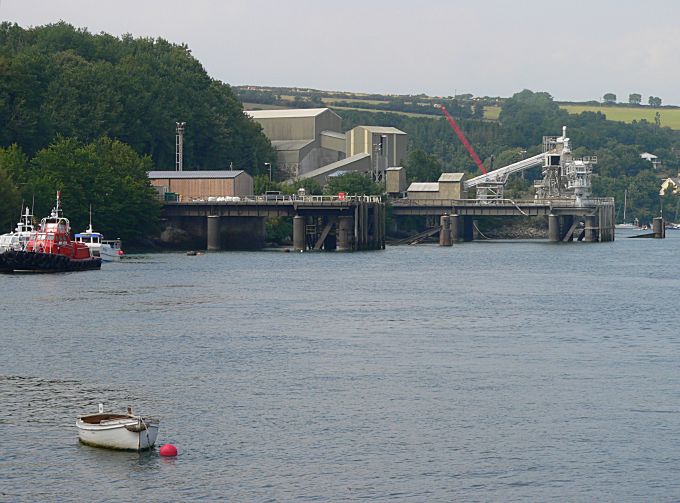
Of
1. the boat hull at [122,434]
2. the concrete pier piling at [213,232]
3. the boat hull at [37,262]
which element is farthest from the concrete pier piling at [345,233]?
the boat hull at [122,434]

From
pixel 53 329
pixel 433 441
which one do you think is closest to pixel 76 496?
pixel 433 441

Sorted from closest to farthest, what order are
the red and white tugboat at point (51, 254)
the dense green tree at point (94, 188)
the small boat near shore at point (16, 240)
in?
the red and white tugboat at point (51, 254) → the small boat near shore at point (16, 240) → the dense green tree at point (94, 188)

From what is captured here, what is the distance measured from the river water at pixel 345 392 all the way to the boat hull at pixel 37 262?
52.7 feet

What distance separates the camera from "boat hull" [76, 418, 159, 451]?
5112cm

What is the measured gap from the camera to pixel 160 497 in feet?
151

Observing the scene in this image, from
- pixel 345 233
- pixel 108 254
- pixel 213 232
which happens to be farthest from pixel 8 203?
pixel 345 233

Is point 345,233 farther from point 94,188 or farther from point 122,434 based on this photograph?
point 122,434

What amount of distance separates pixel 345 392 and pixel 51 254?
80596 millimetres

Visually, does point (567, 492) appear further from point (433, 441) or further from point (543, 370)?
point (543, 370)

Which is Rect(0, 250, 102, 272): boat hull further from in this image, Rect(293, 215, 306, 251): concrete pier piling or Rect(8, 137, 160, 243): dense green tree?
Rect(293, 215, 306, 251): concrete pier piling

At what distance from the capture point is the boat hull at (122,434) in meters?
51.1

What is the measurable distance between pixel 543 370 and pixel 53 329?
3141cm

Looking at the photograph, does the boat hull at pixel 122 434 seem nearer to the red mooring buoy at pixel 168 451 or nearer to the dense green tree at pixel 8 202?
the red mooring buoy at pixel 168 451

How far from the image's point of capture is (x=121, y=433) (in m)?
51.2
